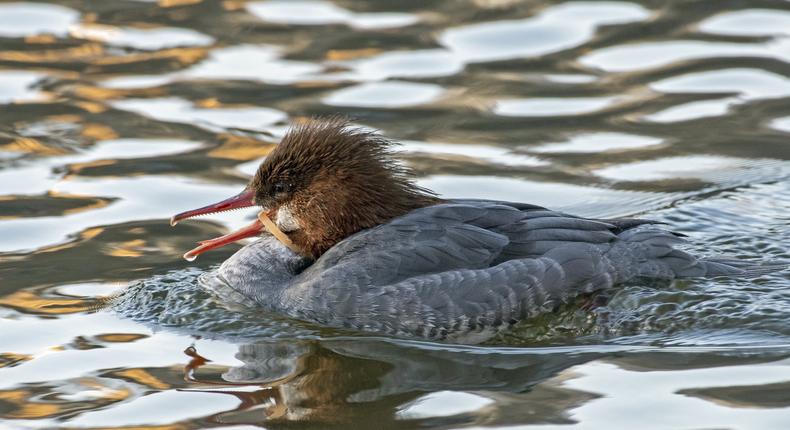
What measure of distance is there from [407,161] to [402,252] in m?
2.95

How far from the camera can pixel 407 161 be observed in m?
10.7

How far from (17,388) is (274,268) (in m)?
1.82

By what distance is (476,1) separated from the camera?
13.9 m

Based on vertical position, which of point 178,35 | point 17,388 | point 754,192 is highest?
point 178,35

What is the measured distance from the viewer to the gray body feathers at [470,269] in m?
7.70

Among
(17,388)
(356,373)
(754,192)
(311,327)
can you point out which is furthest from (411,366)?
(754,192)

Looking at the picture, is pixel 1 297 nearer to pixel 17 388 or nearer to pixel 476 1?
pixel 17 388

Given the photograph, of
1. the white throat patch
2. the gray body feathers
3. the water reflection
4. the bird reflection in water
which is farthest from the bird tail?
the water reflection

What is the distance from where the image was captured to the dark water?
6848 millimetres

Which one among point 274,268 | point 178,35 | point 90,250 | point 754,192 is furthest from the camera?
point 178,35

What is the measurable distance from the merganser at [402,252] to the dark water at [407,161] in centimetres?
14

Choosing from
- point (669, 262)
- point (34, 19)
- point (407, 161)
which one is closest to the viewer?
point (669, 262)

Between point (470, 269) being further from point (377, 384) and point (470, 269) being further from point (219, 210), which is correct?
point (219, 210)

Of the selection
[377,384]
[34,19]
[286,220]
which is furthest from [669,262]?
[34,19]
